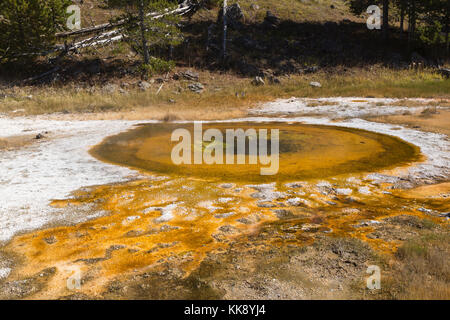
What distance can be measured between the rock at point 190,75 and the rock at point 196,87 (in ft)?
4.60

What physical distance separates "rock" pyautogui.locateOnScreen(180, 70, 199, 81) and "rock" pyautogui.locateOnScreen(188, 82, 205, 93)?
1.40m

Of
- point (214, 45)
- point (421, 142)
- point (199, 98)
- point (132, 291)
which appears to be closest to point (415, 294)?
point (132, 291)

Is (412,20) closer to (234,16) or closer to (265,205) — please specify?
(234,16)

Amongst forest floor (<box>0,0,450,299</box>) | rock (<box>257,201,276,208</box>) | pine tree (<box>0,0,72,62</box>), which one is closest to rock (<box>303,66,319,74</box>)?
forest floor (<box>0,0,450,299</box>)

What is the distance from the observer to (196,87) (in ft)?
70.1

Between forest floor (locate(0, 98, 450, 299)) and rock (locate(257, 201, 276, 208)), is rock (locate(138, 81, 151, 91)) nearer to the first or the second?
forest floor (locate(0, 98, 450, 299))

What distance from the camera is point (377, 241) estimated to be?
3.66 metres

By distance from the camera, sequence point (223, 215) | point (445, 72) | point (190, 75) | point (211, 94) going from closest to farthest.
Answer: point (223, 215), point (211, 94), point (445, 72), point (190, 75)

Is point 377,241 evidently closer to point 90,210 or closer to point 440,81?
point 90,210

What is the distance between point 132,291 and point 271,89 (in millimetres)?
18718

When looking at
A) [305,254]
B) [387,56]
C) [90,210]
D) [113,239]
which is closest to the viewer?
[305,254]

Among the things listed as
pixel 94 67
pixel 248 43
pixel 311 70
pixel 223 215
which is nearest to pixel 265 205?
pixel 223 215

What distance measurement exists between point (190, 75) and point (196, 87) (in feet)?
7.27

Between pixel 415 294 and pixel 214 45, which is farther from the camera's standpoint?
pixel 214 45
